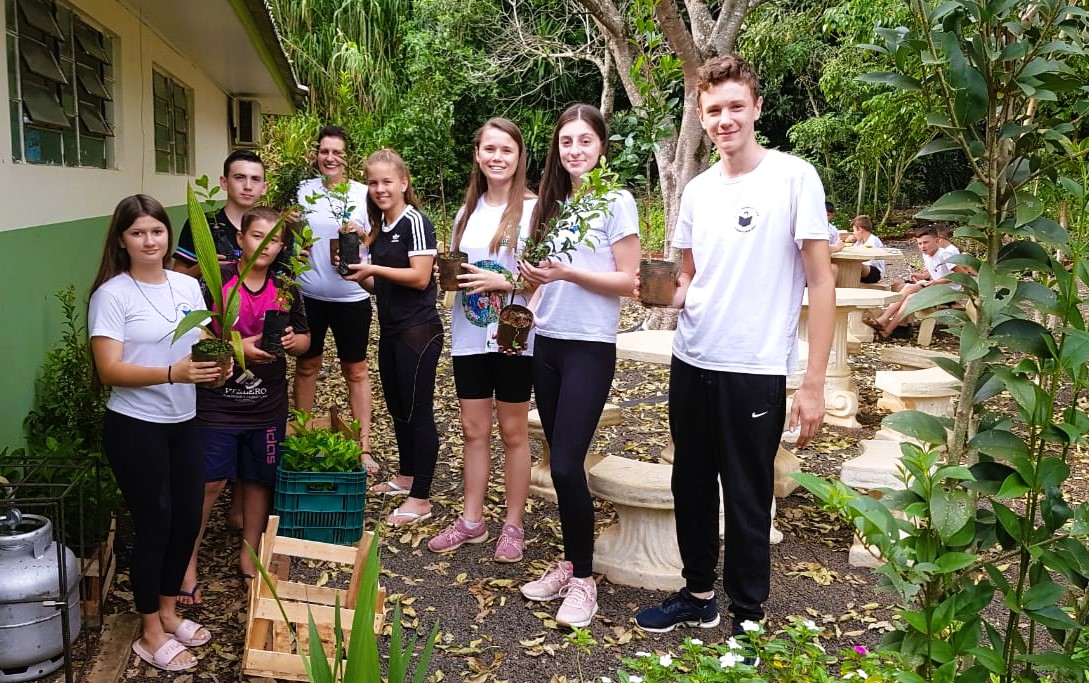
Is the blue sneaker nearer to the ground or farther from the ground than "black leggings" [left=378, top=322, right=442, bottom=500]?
nearer to the ground

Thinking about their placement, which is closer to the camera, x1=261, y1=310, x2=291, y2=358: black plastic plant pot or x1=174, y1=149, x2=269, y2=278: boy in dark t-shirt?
x1=261, y1=310, x2=291, y2=358: black plastic plant pot

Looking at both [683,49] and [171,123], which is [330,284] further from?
[171,123]

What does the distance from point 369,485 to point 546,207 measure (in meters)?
2.15

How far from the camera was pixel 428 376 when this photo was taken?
437 cm

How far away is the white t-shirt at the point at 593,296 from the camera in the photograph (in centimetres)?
337

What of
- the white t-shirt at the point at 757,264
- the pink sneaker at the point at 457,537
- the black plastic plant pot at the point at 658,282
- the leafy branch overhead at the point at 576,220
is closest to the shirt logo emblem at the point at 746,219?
the white t-shirt at the point at 757,264

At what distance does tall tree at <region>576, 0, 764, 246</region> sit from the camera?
23.9 ft

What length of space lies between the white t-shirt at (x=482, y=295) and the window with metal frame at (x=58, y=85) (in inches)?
82.4

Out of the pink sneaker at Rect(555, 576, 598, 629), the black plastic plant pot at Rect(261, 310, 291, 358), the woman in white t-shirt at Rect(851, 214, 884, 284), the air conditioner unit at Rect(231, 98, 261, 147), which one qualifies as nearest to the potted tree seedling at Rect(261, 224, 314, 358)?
the black plastic plant pot at Rect(261, 310, 291, 358)

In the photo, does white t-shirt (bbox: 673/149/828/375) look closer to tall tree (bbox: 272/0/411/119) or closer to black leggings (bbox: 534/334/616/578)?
black leggings (bbox: 534/334/616/578)

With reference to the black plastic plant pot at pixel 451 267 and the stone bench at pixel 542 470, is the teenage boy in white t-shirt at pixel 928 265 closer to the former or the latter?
the stone bench at pixel 542 470

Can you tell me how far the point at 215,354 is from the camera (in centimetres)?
287

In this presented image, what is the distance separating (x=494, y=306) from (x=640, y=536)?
1.15 m

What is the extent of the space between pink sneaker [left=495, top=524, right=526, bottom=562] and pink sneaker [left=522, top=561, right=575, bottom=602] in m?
0.32
